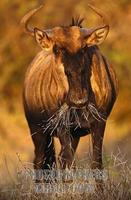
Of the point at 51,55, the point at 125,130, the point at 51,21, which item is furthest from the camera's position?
the point at 51,21

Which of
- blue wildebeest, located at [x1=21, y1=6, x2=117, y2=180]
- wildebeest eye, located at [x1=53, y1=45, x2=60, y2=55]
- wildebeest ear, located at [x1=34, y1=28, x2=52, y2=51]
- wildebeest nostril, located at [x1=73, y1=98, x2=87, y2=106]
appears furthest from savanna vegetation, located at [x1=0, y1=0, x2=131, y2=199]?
wildebeest nostril, located at [x1=73, y1=98, x2=87, y2=106]

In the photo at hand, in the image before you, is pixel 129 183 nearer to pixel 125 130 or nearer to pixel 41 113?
pixel 41 113

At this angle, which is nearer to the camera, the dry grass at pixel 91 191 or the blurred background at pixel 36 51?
the dry grass at pixel 91 191

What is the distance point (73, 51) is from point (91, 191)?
1454 millimetres

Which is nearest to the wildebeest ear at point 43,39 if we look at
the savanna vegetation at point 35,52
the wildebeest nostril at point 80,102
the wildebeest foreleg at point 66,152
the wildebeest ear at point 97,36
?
the wildebeest ear at point 97,36

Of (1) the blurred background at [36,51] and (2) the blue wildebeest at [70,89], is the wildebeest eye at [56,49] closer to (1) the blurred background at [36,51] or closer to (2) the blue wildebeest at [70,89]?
(2) the blue wildebeest at [70,89]

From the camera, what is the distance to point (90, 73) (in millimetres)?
Answer: 10375

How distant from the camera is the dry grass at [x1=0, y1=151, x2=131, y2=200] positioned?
9.16 metres

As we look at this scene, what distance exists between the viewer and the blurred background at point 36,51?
1830 cm

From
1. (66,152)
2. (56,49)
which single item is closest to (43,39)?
(56,49)

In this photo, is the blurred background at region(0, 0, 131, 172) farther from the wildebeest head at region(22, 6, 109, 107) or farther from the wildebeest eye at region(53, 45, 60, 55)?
the wildebeest eye at region(53, 45, 60, 55)

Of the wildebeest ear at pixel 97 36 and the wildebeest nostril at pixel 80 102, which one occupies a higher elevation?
the wildebeest ear at pixel 97 36

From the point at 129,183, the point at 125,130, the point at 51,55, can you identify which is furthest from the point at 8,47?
the point at 129,183

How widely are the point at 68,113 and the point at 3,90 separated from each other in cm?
917
